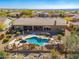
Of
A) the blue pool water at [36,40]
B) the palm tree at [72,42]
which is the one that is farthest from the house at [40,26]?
the palm tree at [72,42]

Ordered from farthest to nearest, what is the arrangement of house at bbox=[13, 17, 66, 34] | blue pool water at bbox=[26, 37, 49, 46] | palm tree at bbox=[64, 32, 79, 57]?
house at bbox=[13, 17, 66, 34] → blue pool water at bbox=[26, 37, 49, 46] → palm tree at bbox=[64, 32, 79, 57]

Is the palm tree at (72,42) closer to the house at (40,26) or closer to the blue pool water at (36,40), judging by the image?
the blue pool water at (36,40)

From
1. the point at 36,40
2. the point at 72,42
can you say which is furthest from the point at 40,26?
the point at 72,42

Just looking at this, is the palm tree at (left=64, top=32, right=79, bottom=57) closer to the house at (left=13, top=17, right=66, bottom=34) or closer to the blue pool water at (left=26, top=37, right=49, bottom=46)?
the blue pool water at (left=26, top=37, right=49, bottom=46)

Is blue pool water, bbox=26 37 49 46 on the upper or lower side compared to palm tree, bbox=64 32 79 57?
lower

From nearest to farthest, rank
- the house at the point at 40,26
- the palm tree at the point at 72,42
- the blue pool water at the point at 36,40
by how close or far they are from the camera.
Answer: the palm tree at the point at 72,42
the blue pool water at the point at 36,40
the house at the point at 40,26

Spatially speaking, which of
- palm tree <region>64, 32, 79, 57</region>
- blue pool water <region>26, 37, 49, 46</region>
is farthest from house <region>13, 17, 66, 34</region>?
palm tree <region>64, 32, 79, 57</region>

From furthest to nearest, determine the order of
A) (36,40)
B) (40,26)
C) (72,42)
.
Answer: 1. (40,26)
2. (36,40)
3. (72,42)

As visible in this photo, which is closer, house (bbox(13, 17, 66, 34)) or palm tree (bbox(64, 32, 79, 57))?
palm tree (bbox(64, 32, 79, 57))

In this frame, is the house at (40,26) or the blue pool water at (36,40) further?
the house at (40,26)

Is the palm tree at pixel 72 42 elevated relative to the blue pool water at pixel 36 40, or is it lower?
elevated

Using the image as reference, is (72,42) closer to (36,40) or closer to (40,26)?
(36,40)

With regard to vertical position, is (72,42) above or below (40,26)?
above

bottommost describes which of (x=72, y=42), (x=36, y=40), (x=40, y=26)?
(x=36, y=40)
